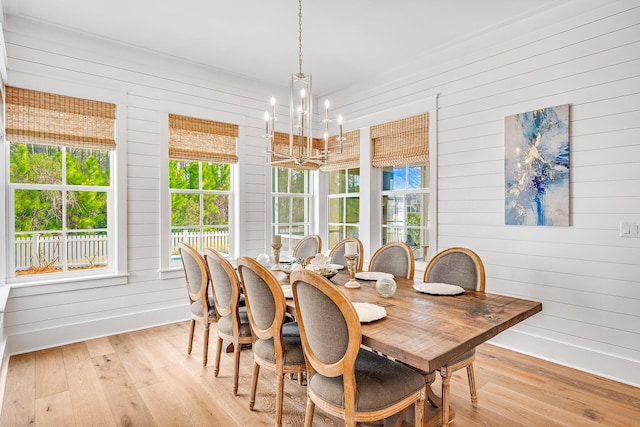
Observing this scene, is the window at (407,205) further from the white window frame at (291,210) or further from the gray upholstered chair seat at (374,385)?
the gray upholstered chair seat at (374,385)

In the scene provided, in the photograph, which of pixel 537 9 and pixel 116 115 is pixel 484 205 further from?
pixel 116 115

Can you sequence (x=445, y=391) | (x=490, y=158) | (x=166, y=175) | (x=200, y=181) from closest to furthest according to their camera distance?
(x=445, y=391)
(x=490, y=158)
(x=166, y=175)
(x=200, y=181)

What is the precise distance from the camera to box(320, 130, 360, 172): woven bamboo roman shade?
15.6ft

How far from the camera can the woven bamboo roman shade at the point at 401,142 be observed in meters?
3.94

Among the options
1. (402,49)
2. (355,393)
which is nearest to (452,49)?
(402,49)

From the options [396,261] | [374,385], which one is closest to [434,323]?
[374,385]

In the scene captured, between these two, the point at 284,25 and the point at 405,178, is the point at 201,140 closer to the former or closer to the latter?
the point at 284,25

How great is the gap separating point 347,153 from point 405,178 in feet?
3.06

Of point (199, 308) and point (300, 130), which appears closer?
point (300, 130)

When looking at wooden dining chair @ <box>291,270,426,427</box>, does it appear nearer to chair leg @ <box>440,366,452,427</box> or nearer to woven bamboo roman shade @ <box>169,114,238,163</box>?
chair leg @ <box>440,366,452,427</box>

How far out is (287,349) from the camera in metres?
2.12

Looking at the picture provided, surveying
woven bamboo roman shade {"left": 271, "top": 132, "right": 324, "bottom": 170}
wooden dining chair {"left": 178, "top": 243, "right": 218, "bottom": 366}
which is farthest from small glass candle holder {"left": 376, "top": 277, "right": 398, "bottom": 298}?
woven bamboo roman shade {"left": 271, "top": 132, "right": 324, "bottom": 170}

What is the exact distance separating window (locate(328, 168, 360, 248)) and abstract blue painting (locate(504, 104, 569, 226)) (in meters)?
2.06

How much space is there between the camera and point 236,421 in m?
2.17
